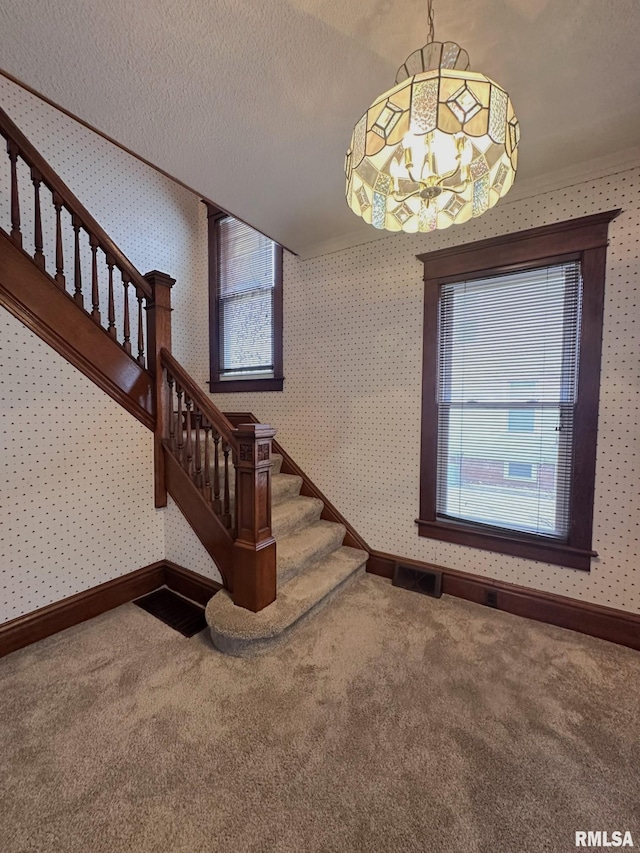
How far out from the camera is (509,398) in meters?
2.18

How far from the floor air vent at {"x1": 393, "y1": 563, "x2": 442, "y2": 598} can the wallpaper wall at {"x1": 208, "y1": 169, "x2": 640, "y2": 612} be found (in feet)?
0.34

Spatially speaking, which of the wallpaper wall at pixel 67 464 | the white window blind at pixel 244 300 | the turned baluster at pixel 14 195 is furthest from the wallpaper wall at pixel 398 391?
the turned baluster at pixel 14 195

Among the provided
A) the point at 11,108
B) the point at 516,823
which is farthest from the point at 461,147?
the point at 11,108

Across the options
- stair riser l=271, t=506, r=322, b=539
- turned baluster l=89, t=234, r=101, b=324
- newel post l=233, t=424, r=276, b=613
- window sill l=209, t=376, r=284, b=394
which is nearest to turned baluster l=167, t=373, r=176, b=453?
turned baluster l=89, t=234, r=101, b=324

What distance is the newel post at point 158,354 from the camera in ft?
7.88

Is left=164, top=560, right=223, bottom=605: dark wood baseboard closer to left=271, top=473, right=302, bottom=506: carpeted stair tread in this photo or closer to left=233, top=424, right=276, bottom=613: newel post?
left=233, top=424, right=276, bottom=613: newel post

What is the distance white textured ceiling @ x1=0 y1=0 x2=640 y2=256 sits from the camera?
114 cm

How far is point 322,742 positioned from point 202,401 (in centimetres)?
178

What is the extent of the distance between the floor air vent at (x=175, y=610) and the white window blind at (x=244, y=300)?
206cm

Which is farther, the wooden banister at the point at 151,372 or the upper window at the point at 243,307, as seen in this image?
the upper window at the point at 243,307

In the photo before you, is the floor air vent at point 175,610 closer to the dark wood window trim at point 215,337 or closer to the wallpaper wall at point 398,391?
the wallpaper wall at point 398,391

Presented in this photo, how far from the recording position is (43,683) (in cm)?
159

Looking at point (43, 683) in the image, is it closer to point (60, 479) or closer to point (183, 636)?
point (183, 636)

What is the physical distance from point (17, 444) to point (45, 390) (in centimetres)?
32
